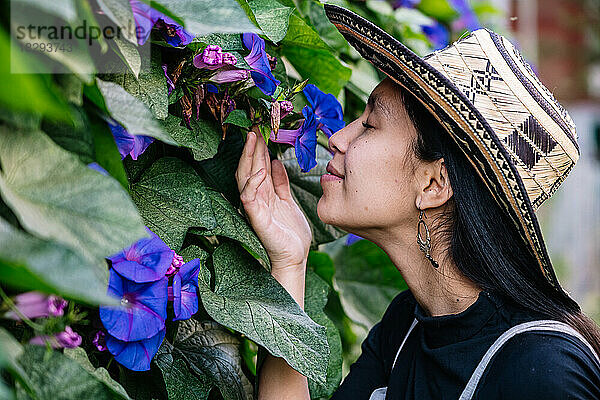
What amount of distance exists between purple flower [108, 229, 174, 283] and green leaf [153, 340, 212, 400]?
6.4 inches

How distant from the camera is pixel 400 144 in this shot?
119cm

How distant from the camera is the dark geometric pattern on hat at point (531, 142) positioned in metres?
1.09

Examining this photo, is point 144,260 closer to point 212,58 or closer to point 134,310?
point 134,310

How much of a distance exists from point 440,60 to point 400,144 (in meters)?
0.16

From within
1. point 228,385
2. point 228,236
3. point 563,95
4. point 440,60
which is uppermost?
point 440,60

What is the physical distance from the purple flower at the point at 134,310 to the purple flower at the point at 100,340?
3 cm

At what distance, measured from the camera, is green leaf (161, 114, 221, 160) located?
2.94ft

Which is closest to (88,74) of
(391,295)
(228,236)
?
(228,236)

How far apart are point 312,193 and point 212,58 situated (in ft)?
1.74

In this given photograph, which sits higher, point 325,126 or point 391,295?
point 325,126

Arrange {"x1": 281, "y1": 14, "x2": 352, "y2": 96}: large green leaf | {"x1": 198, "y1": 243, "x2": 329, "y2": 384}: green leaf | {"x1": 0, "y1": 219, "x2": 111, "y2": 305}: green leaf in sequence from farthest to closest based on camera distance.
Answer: {"x1": 281, "y1": 14, "x2": 352, "y2": 96}: large green leaf
{"x1": 198, "y1": 243, "x2": 329, "y2": 384}: green leaf
{"x1": 0, "y1": 219, "x2": 111, "y2": 305}: green leaf

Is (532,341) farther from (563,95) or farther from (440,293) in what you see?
(563,95)

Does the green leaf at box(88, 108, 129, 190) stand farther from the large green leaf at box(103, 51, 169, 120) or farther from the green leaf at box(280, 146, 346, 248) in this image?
the green leaf at box(280, 146, 346, 248)

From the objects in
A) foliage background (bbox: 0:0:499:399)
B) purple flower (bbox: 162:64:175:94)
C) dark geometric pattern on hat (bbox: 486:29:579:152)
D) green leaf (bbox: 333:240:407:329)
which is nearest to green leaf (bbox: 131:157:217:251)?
foliage background (bbox: 0:0:499:399)
